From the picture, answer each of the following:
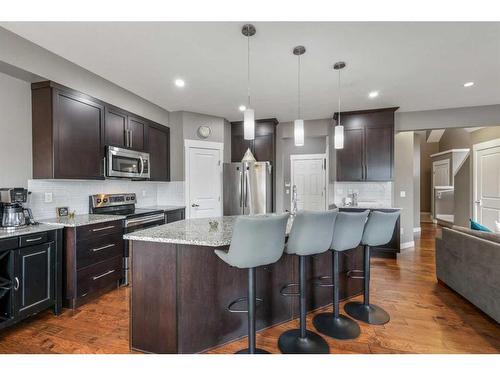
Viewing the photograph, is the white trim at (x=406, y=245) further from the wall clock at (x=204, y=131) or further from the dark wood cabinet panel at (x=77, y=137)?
the dark wood cabinet panel at (x=77, y=137)

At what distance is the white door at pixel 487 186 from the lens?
497cm

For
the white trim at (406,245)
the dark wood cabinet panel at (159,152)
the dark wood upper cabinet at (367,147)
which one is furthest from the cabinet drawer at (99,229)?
the white trim at (406,245)

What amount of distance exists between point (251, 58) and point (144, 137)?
2198 millimetres

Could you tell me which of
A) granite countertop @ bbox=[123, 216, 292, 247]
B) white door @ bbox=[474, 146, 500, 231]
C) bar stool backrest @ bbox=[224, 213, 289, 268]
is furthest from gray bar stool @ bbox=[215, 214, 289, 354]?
white door @ bbox=[474, 146, 500, 231]

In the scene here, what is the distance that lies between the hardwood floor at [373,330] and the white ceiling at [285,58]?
2.61 m

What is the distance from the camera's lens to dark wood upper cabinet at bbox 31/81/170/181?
8.41 feet

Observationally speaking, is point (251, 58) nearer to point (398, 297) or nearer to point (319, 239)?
point (319, 239)

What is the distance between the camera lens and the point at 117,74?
303 cm

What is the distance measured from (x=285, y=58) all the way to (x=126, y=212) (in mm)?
2884

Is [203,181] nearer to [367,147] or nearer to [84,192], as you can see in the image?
[84,192]

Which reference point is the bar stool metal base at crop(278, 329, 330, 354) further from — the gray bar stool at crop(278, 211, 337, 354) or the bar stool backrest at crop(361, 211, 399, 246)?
the bar stool backrest at crop(361, 211, 399, 246)

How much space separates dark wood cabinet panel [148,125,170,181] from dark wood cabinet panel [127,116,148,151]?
0.55ft

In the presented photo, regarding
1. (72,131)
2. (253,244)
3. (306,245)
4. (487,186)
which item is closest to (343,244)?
(306,245)
